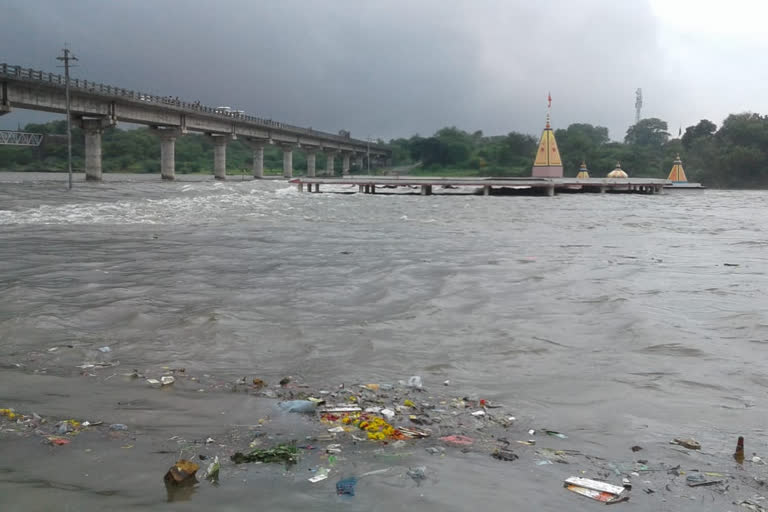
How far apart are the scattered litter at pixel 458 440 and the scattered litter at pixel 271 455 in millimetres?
1278

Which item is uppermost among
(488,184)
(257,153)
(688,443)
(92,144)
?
(257,153)

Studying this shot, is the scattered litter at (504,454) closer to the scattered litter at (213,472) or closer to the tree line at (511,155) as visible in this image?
the scattered litter at (213,472)

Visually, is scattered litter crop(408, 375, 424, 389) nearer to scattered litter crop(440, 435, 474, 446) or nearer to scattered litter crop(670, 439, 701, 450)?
scattered litter crop(440, 435, 474, 446)

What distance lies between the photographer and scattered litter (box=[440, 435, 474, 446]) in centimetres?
554

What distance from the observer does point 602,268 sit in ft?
54.1

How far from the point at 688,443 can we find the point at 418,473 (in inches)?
97.8

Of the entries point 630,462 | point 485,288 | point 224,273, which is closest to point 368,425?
point 630,462

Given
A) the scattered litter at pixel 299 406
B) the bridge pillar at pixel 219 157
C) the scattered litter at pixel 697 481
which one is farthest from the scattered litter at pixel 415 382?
the bridge pillar at pixel 219 157

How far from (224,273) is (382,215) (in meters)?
22.7

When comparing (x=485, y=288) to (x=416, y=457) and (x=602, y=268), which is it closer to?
(x=602, y=268)

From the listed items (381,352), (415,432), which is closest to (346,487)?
(415,432)

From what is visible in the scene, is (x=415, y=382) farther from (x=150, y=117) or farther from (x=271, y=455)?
(x=150, y=117)

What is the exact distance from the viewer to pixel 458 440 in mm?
5602

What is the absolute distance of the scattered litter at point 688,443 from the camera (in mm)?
5574
